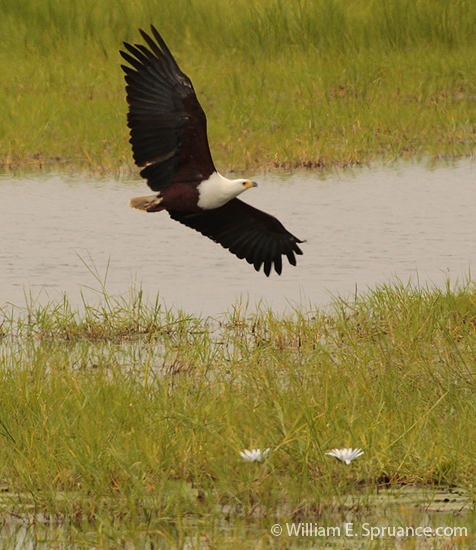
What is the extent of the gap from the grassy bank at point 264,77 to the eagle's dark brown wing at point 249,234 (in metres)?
4.74

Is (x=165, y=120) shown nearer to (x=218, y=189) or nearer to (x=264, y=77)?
(x=218, y=189)

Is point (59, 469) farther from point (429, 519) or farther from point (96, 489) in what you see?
point (429, 519)

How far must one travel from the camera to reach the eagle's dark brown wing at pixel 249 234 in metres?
6.51

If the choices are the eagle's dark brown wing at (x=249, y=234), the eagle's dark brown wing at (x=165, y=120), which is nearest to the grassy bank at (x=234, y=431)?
the eagle's dark brown wing at (x=249, y=234)

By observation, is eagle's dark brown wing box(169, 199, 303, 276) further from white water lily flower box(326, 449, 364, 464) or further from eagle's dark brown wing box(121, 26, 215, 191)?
white water lily flower box(326, 449, 364, 464)

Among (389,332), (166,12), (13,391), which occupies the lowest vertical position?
(389,332)

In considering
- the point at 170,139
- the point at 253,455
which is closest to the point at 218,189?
the point at 170,139

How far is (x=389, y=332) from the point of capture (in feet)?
19.8

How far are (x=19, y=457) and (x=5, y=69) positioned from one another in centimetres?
1133

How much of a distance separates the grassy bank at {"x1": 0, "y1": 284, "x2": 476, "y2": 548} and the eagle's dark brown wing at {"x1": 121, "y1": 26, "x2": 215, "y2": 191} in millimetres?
1037

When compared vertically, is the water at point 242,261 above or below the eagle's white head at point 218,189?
below

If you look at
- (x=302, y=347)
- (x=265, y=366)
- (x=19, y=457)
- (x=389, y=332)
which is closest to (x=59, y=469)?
(x=19, y=457)

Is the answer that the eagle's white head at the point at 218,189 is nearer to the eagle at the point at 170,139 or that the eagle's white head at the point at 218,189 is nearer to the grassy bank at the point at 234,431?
the eagle at the point at 170,139

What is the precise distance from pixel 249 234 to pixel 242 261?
1492 millimetres
